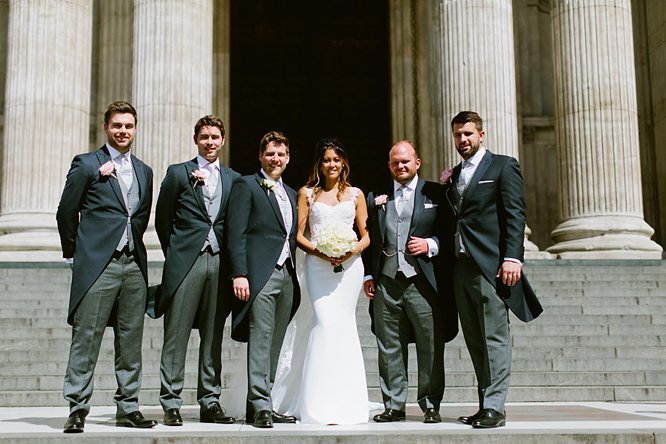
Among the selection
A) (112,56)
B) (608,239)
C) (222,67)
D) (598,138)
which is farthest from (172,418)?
(222,67)

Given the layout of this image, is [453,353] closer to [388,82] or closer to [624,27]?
[624,27]

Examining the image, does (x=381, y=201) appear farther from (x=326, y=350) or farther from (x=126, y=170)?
(x=126, y=170)

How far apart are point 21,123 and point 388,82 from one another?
1104cm

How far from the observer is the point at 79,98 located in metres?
18.0

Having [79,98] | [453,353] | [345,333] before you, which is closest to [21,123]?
[79,98]

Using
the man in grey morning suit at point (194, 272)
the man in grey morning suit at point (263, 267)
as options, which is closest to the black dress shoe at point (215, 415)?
the man in grey morning suit at point (194, 272)

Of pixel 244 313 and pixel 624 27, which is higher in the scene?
pixel 624 27

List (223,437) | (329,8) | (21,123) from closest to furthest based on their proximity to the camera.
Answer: (223,437), (21,123), (329,8)

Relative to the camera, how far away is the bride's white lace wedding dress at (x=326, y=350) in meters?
7.58

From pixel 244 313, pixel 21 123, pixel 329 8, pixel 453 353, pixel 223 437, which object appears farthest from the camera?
pixel 329 8

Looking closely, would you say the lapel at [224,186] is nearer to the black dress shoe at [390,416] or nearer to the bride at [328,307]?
the bride at [328,307]

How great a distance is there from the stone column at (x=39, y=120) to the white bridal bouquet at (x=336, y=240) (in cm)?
1053

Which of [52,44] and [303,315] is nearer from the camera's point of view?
[303,315]

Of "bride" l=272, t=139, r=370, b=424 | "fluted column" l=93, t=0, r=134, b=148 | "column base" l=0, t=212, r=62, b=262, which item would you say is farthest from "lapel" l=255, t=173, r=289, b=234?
"fluted column" l=93, t=0, r=134, b=148
